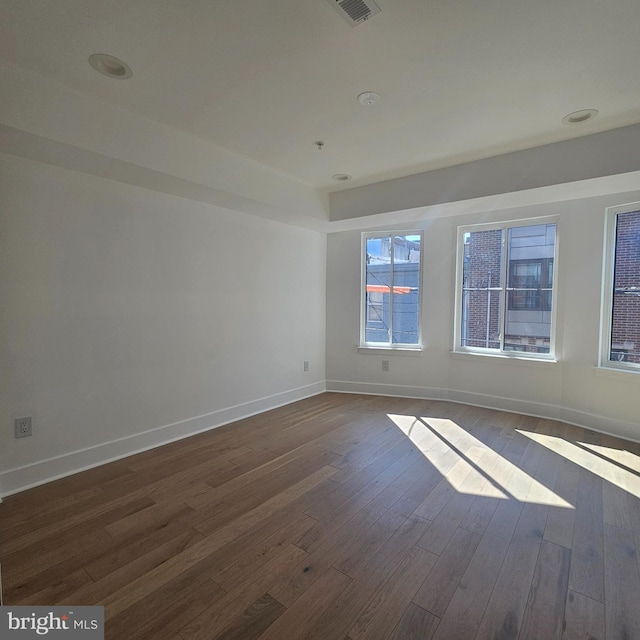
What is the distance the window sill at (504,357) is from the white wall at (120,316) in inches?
91.6

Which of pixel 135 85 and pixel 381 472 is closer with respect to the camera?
pixel 135 85

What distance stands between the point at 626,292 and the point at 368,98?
3.17 meters

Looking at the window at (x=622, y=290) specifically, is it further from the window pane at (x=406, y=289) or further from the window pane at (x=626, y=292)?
the window pane at (x=406, y=289)

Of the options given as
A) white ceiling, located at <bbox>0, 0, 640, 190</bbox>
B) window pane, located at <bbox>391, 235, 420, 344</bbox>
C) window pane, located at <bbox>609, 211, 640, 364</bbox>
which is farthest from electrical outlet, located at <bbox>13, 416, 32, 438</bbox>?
window pane, located at <bbox>609, 211, 640, 364</bbox>

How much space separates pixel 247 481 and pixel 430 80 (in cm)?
294

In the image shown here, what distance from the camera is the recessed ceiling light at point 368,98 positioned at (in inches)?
87.6

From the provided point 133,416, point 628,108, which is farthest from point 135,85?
point 628,108

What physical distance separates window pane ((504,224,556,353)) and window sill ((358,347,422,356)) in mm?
1079

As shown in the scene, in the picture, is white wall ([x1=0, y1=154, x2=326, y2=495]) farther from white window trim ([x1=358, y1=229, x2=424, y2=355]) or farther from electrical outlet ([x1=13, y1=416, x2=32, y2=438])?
white window trim ([x1=358, y1=229, x2=424, y2=355])

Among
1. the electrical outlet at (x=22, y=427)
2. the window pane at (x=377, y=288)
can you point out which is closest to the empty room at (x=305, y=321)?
the electrical outlet at (x=22, y=427)

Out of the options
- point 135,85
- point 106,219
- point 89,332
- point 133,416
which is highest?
point 135,85

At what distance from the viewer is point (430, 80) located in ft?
6.86

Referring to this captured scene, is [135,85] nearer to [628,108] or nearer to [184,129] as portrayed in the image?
[184,129]

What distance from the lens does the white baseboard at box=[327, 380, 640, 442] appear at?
339cm
